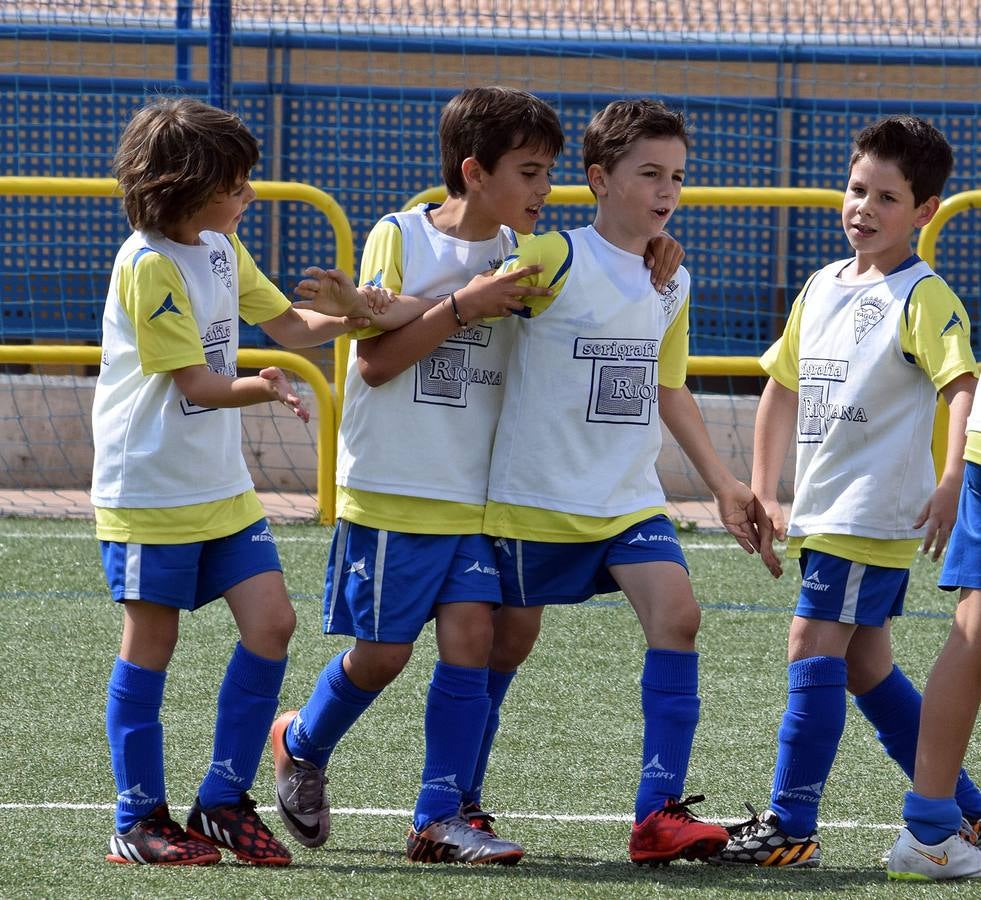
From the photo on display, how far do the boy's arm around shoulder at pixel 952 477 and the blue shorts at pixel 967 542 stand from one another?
18mm

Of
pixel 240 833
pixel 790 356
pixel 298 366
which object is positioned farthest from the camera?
pixel 298 366

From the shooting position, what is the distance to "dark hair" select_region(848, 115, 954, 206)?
126 inches

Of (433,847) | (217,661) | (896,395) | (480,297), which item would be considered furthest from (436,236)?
(217,661)

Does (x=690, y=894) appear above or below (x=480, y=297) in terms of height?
below

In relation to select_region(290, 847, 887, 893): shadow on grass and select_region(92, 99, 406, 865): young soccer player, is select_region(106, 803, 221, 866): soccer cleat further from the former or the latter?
select_region(290, 847, 887, 893): shadow on grass

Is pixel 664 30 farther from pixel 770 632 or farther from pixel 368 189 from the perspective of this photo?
pixel 770 632

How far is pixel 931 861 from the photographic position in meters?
2.89

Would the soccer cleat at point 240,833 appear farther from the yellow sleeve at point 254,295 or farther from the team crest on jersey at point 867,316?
the team crest on jersey at point 867,316

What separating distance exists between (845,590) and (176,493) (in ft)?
4.00

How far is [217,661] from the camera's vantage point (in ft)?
15.1

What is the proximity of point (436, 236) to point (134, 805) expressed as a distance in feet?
3.82

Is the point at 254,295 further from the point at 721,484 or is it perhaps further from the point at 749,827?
the point at 749,827

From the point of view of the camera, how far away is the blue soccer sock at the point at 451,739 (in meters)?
3.03

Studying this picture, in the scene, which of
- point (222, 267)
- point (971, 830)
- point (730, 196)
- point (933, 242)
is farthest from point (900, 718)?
point (730, 196)
